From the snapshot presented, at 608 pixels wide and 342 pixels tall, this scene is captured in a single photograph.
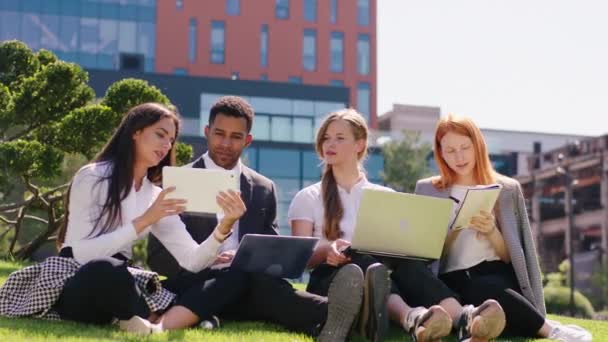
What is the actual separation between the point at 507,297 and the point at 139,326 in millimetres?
1945

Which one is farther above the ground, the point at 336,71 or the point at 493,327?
the point at 336,71

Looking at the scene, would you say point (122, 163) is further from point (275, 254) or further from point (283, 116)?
point (283, 116)

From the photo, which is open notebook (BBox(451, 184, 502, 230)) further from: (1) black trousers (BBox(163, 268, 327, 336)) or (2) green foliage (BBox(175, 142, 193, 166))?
(2) green foliage (BBox(175, 142, 193, 166))

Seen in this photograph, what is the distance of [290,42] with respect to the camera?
42.7 m

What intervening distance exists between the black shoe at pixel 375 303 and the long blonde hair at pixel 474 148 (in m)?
1.22

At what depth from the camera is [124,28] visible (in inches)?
1554

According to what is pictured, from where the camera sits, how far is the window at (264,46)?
42.5m

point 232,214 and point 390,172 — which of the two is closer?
point 232,214

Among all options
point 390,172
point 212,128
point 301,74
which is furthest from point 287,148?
point 212,128

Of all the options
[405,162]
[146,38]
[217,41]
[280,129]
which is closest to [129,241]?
[405,162]

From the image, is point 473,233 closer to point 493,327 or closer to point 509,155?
point 493,327

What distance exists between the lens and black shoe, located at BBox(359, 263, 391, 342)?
4000 millimetres

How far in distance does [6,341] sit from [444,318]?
195cm

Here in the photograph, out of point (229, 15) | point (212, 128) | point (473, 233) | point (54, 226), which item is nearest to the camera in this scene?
point (473, 233)
